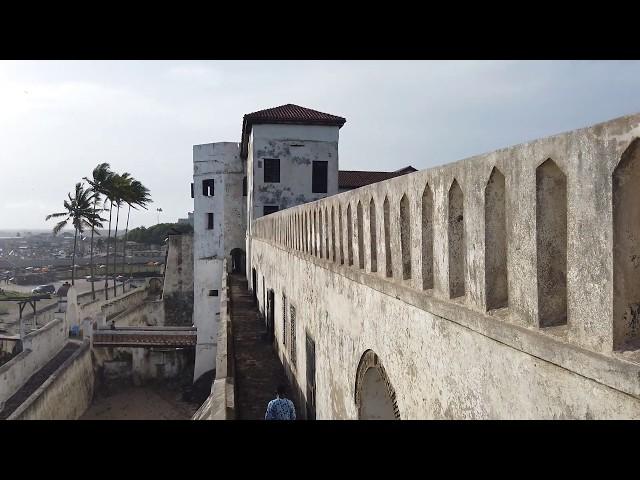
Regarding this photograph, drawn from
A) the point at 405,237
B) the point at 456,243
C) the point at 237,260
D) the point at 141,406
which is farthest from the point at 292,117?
the point at 456,243

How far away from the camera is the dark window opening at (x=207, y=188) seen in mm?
27766

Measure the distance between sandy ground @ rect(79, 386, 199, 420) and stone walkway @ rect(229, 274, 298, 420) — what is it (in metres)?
10.7

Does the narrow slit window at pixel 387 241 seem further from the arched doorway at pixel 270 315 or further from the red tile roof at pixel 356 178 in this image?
the red tile roof at pixel 356 178

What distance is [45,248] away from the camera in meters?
136

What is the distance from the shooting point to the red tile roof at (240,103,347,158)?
22.1 meters

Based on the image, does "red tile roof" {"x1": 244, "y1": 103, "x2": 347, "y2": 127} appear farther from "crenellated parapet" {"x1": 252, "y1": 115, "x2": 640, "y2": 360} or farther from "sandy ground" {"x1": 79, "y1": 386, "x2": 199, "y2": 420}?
"crenellated parapet" {"x1": 252, "y1": 115, "x2": 640, "y2": 360}

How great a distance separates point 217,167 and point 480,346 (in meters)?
26.5

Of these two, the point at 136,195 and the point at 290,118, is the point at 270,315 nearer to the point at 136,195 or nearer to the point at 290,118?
the point at 290,118

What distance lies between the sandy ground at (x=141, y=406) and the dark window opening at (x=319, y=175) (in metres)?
11.9

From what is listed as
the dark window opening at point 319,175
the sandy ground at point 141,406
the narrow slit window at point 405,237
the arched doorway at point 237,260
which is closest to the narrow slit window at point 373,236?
the narrow slit window at point 405,237

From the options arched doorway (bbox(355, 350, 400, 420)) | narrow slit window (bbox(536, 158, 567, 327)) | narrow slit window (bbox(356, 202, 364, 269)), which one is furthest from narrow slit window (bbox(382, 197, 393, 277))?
narrow slit window (bbox(536, 158, 567, 327))

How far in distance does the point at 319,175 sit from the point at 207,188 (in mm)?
7929

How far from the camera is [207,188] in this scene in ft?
91.5
